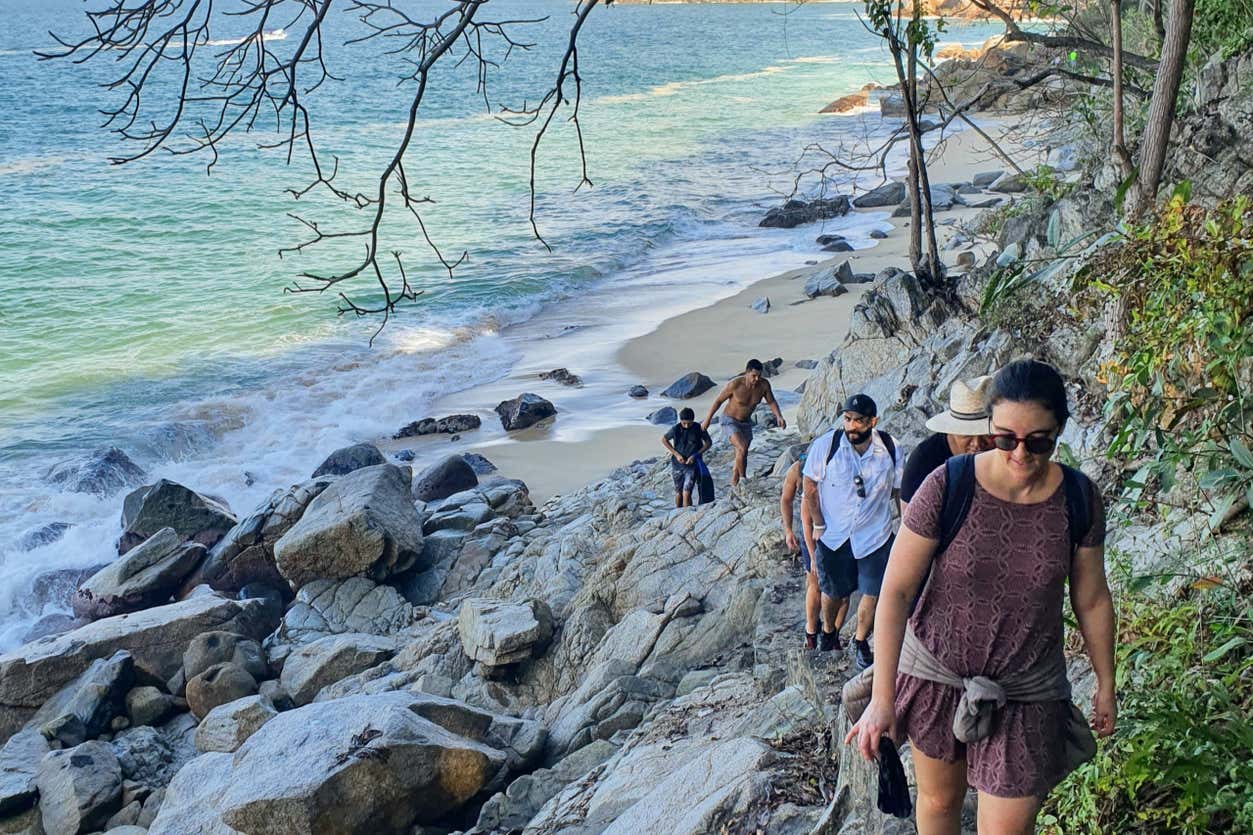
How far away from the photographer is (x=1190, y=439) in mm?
3955

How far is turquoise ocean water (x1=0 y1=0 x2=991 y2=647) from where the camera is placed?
59.0 feet

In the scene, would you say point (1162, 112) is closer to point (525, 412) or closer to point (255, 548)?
point (255, 548)

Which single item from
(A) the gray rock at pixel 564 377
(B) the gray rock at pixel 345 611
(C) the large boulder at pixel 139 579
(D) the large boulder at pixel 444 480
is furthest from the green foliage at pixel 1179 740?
(A) the gray rock at pixel 564 377

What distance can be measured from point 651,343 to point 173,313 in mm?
12256

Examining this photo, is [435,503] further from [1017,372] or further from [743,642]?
[1017,372]

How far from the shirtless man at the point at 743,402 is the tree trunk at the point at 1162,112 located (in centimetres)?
500

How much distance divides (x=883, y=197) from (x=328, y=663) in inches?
914

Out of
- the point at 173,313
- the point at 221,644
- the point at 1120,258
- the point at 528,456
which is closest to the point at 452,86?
the point at 173,313

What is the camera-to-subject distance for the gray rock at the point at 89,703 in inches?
370

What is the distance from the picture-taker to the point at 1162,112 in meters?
5.32

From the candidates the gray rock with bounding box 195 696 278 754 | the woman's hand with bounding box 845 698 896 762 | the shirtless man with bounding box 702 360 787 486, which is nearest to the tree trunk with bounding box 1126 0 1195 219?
the woman's hand with bounding box 845 698 896 762

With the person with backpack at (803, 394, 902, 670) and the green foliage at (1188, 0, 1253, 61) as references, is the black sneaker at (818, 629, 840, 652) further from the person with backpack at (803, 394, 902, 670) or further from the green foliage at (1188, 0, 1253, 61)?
the green foliage at (1188, 0, 1253, 61)

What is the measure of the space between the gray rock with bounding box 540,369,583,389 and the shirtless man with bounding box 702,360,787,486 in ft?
23.8

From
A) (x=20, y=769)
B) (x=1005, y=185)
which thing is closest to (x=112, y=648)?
(x=20, y=769)
